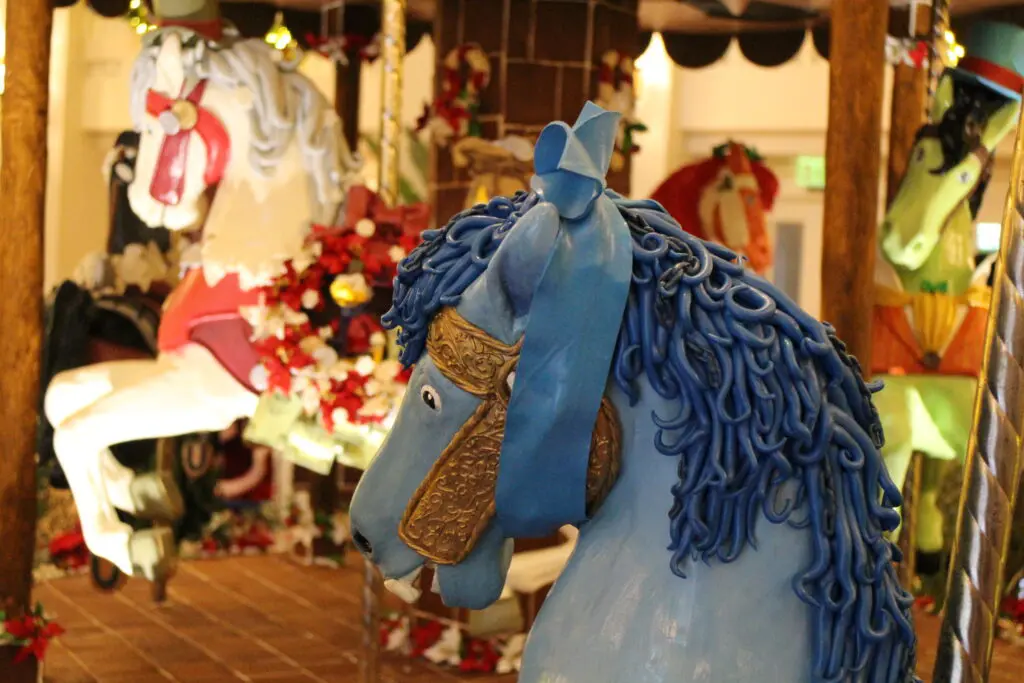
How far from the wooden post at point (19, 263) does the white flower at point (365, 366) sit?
38.8 inches

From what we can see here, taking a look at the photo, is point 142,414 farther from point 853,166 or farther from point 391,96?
point 853,166

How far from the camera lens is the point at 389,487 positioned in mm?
1594

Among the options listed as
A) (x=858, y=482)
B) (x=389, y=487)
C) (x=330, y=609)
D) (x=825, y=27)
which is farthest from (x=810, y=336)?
(x=825, y=27)

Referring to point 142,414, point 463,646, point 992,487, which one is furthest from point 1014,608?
point 992,487

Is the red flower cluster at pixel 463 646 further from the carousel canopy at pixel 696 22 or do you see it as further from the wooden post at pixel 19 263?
the carousel canopy at pixel 696 22

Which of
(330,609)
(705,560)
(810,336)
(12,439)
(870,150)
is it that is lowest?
(330,609)

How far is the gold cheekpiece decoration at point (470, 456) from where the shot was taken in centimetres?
146

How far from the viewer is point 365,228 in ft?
14.8

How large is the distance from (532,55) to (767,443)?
399 cm

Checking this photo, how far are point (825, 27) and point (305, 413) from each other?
3936mm

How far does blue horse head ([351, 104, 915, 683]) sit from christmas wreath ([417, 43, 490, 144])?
3755mm

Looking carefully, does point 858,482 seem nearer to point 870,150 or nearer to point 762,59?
point 870,150

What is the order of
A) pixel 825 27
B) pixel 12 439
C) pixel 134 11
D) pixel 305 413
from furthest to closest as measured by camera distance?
pixel 825 27, pixel 134 11, pixel 305 413, pixel 12 439

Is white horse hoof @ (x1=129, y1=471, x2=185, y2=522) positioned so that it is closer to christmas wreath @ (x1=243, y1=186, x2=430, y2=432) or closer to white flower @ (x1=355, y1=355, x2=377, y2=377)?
christmas wreath @ (x1=243, y1=186, x2=430, y2=432)
